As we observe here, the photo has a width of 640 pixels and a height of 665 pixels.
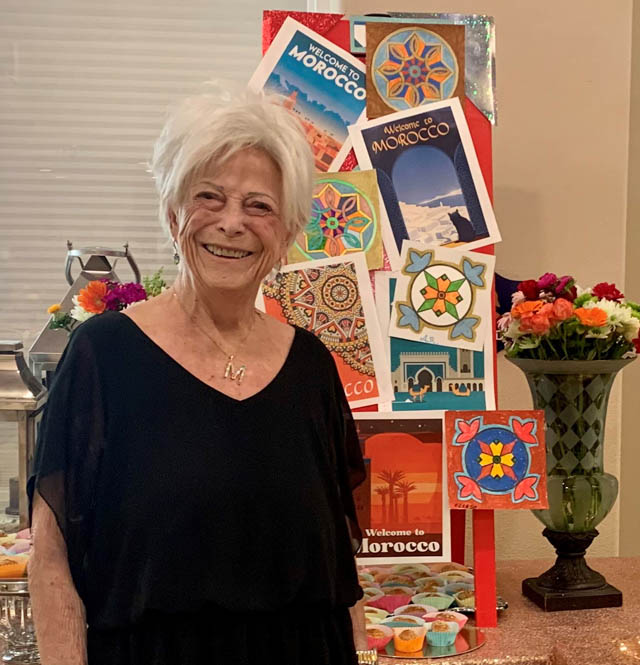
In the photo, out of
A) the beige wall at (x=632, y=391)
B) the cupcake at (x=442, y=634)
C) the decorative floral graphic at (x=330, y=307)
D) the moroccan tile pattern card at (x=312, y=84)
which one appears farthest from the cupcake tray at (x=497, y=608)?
the moroccan tile pattern card at (x=312, y=84)

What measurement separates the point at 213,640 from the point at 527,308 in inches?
36.9

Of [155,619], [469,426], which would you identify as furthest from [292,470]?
[469,426]

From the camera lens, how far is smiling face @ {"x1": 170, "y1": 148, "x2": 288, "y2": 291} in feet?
3.71

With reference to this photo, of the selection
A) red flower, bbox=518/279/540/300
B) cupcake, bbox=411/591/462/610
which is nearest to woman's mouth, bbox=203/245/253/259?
red flower, bbox=518/279/540/300

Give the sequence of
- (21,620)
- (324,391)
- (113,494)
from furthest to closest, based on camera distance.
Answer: (21,620), (324,391), (113,494)

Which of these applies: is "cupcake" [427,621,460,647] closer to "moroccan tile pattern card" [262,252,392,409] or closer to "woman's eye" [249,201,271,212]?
"moroccan tile pattern card" [262,252,392,409]

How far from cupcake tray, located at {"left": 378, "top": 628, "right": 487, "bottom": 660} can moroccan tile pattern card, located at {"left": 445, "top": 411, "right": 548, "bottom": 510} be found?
0.25m

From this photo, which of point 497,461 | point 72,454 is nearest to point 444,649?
point 497,461

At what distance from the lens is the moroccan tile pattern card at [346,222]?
1728 mm

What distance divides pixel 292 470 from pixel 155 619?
0.85 feet

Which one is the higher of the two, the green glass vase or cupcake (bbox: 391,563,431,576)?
the green glass vase

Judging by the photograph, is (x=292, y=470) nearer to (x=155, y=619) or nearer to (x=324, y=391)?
(x=324, y=391)

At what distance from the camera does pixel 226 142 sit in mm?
1111

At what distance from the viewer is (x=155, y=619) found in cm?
107
